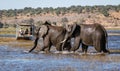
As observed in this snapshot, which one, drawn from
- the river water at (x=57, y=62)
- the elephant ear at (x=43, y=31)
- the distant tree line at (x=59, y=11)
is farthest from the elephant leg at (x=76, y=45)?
the distant tree line at (x=59, y=11)

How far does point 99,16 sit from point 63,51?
110329mm

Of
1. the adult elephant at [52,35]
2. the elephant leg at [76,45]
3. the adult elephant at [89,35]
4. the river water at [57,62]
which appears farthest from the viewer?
the adult elephant at [52,35]

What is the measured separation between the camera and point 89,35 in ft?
95.2

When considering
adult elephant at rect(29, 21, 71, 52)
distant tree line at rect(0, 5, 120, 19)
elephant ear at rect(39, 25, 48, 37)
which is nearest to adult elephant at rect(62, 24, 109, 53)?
adult elephant at rect(29, 21, 71, 52)

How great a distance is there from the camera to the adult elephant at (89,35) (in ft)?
93.7

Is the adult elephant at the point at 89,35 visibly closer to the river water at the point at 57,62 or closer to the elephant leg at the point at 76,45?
the elephant leg at the point at 76,45

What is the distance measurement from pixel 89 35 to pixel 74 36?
3.63ft

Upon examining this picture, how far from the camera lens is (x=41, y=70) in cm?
2080

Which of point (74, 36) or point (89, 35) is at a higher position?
point (89, 35)

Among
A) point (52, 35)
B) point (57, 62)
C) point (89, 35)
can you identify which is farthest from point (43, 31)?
point (57, 62)

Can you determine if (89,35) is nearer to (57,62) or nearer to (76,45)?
(76,45)

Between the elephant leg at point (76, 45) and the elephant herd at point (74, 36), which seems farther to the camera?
the elephant leg at point (76, 45)

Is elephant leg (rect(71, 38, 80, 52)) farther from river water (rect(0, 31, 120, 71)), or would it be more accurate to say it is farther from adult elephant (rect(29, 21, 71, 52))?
river water (rect(0, 31, 120, 71))

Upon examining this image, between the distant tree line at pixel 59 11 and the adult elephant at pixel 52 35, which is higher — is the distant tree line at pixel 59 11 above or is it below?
below
